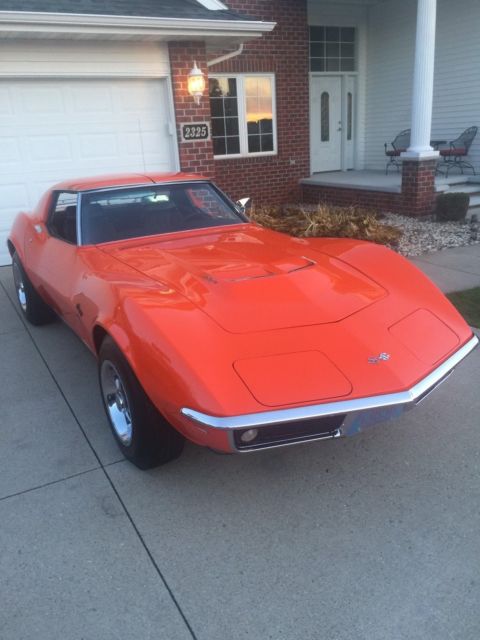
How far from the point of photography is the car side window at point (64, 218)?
407cm

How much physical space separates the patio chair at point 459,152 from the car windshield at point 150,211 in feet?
26.4

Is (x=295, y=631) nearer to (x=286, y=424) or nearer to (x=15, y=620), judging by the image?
(x=286, y=424)

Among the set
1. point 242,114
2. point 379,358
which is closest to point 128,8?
point 242,114

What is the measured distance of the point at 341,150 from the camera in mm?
13117

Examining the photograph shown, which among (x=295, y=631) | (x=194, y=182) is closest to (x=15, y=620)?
(x=295, y=631)

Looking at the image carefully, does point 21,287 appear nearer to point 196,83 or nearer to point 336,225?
point 196,83

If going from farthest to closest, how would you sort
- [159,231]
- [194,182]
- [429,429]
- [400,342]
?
[194,182] → [159,231] → [429,429] → [400,342]

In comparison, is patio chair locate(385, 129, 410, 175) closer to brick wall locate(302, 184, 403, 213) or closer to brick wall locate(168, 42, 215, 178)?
brick wall locate(302, 184, 403, 213)

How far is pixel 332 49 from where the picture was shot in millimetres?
12250

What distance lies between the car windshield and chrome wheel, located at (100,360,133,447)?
1189mm

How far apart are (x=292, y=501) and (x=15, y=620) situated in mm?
1286

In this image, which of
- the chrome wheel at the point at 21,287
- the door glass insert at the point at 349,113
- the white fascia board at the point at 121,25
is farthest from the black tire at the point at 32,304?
the door glass insert at the point at 349,113

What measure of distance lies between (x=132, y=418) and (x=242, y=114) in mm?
9225

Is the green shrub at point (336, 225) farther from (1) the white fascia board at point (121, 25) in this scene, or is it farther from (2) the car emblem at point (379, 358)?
(2) the car emblem at point (379, 358)
